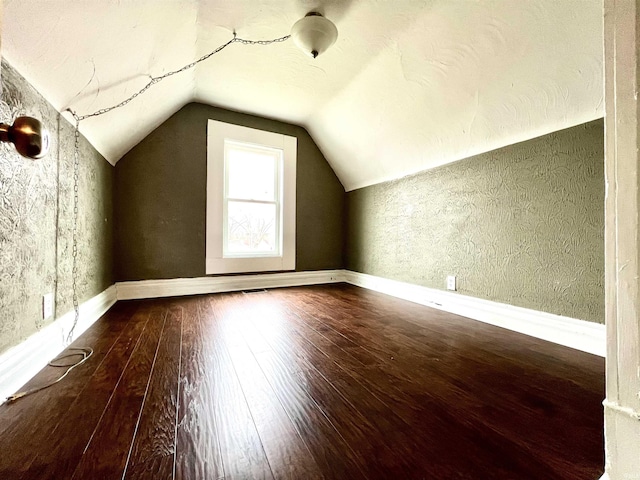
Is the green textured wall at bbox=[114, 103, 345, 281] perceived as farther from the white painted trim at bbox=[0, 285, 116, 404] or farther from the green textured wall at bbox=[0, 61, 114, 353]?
the white painted trim at bbox=[0, 285, 116, 404]

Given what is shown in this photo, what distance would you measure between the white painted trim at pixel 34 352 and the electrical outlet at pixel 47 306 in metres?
0.06

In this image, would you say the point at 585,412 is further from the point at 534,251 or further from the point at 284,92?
the point at 284,92

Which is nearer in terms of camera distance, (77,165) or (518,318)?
(77,165)

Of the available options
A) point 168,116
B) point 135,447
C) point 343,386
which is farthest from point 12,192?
point 168,116

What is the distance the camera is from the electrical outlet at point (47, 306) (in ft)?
4.54

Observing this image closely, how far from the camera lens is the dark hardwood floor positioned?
766 millimetres

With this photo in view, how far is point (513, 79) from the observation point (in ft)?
5.49

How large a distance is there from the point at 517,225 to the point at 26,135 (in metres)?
2.46

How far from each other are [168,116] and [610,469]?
144 inches

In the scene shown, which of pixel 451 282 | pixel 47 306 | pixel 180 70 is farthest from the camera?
pixel 451 282

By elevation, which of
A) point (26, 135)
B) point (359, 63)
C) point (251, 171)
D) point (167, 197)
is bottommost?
point (26, 135)

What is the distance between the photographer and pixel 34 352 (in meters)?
1.27

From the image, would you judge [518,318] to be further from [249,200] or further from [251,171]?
[251,171]

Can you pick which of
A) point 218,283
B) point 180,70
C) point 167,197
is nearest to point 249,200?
point 167,197
